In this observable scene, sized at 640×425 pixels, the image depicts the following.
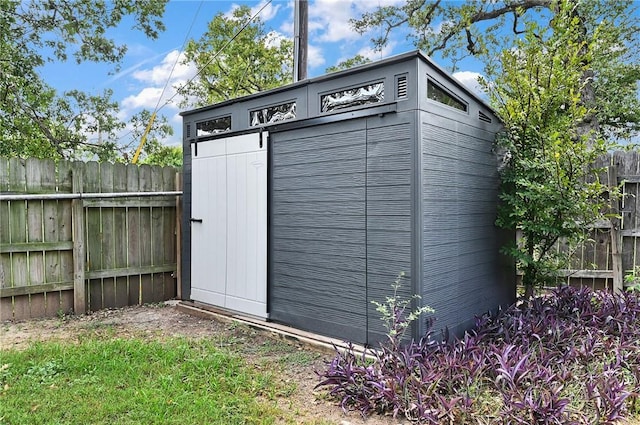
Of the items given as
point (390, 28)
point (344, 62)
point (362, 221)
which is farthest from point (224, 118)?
point (344, 62)

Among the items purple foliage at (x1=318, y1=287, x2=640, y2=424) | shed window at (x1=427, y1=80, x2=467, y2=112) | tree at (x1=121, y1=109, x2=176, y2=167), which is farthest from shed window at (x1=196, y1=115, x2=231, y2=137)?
tree at (x1=121, y1=109, x2=176, y2=167)

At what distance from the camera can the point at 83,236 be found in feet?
14.7

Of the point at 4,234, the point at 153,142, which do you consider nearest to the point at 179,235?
the point at 4,234

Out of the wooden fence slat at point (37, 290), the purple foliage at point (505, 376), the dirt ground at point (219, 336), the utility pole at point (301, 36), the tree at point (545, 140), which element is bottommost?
the dirt ground at point (219, 336)

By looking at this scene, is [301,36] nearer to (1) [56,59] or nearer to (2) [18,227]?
(2) [18,227]

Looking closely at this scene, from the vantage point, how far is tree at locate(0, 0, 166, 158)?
7.10 m

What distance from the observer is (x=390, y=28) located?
32.5 feet

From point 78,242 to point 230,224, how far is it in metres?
1.60

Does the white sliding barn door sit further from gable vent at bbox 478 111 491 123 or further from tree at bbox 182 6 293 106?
tree at bbox 182 6 293 106

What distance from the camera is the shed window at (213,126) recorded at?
14.2 ft

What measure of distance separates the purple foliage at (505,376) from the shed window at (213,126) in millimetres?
2583

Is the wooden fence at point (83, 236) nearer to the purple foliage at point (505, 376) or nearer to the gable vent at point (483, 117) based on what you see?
the purple foliage at point (505, 376)

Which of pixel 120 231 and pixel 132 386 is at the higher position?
pixel 120 231

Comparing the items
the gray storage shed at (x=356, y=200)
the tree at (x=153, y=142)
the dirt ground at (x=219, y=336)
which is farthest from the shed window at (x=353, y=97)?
the tree at (x=153, y=142)
